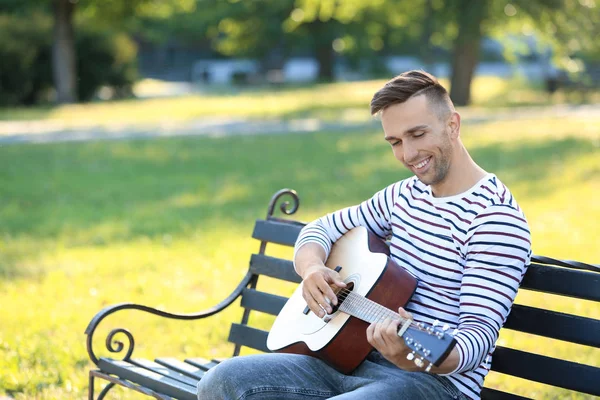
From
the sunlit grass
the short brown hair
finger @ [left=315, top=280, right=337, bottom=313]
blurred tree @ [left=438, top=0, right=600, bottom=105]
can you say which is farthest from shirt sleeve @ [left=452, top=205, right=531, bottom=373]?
blurred tree @ [left=438, top=0, right=600, bottom=105]

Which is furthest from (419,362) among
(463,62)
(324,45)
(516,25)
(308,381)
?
(324,45)

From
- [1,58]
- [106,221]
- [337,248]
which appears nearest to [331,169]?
[106,221]

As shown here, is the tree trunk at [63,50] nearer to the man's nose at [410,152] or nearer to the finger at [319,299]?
the finger at [319,299]

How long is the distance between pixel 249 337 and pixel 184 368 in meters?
0.34

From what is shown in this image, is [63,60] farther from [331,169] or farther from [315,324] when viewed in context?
[315,324]

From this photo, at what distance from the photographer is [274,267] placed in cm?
424

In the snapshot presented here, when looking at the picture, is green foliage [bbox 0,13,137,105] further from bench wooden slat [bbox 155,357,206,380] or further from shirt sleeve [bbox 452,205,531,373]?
shirt sleeve [bbox 452,205,531,373]

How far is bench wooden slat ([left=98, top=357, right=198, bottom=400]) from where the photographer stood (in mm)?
3607

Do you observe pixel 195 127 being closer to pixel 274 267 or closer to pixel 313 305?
pixel 274 267

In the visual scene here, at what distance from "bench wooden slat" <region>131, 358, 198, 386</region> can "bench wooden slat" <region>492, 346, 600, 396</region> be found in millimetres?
1283

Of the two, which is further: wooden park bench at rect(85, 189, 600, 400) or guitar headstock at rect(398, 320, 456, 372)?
wooden park bench at rect(85, 189, 600, 400)

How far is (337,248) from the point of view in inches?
140

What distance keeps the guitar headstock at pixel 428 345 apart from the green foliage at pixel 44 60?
25698 millimetres

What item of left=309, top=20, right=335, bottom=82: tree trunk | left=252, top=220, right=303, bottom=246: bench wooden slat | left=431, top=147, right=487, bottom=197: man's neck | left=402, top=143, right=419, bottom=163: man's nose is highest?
left=309, top=20, right=335, bottom=82: tree trunk
